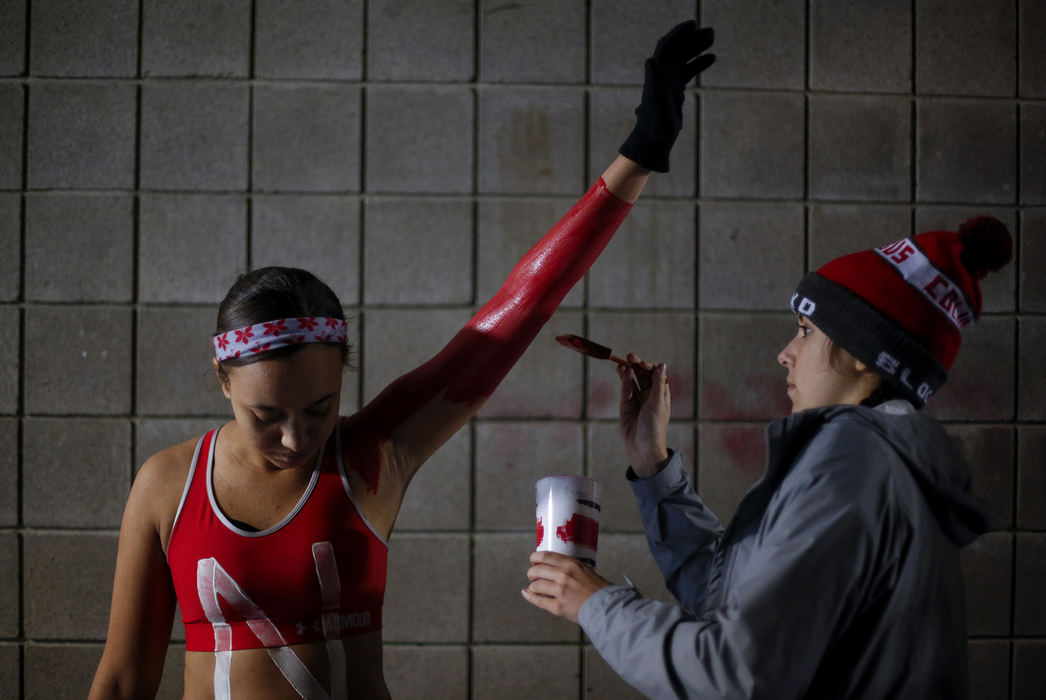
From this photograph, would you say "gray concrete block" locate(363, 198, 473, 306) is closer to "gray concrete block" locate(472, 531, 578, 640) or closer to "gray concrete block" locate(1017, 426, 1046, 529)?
"gray concrete block" locate(472, 531, 578, 640)

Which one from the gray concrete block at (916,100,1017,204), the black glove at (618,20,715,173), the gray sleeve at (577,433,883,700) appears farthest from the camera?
the gray concrete block at (916,100,1017,204)

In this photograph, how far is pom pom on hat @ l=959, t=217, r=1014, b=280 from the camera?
0.90 m

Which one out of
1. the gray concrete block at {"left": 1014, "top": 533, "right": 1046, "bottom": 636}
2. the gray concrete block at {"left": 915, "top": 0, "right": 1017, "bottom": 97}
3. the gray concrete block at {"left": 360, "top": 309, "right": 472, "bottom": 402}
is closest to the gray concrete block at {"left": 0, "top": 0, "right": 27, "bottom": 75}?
the gray concrete block at {"left": 360, "top": 309, "right": 472, "bottom": 402}

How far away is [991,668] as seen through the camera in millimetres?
1890

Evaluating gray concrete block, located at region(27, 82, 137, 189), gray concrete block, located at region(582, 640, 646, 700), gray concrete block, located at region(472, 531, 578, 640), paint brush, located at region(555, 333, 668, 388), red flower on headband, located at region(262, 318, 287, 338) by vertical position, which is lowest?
gray concrete block, located at region(582, 640, 646, 700)

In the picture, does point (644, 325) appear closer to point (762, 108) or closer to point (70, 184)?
point (762, 108)

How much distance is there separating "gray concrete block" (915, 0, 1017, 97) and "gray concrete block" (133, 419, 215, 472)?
240 centimetres

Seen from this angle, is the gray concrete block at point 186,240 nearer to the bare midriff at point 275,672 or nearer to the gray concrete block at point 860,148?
the bare midriff at point 275,672

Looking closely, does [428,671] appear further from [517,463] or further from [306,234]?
[306,234]

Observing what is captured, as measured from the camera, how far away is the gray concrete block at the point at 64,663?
1819mm

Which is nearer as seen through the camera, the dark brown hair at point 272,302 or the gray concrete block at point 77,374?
the dark brown hair at point 272,302

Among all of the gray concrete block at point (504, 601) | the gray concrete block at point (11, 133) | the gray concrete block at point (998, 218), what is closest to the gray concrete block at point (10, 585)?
the gray concrete block at point (11, 133)

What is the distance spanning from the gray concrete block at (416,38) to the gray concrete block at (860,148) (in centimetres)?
109

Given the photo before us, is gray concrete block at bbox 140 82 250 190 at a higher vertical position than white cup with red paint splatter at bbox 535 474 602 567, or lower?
higher
